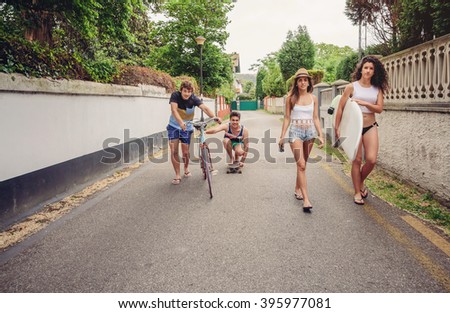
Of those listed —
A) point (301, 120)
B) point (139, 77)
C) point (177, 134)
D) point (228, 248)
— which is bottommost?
point (228, 248)

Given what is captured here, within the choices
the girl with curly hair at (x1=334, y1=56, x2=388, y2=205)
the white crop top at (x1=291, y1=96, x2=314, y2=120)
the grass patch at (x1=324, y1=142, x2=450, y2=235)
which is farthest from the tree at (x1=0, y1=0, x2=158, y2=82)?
the grass patch at (x1=324, y1=142, x2=450, y2=235)

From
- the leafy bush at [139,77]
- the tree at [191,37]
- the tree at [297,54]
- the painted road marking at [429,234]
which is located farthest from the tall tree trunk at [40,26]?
the tree at [297,54]

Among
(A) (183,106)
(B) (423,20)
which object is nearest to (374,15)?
(B) (423,20)

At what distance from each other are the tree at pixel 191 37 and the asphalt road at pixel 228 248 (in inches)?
683

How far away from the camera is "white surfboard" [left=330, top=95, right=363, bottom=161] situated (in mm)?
4121

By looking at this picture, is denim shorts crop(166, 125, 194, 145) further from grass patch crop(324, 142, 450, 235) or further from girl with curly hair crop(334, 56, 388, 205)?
grass patch crop(324, 142, 450, 235)

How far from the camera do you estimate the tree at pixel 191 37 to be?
68.0ft

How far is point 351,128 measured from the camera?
169 inches

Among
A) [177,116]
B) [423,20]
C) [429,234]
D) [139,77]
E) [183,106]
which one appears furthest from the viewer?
[423,20]

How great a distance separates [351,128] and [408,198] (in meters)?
1.43

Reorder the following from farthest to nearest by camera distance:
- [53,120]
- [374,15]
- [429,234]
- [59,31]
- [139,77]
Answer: [374,15], [139,77], [59,31], [53,120], [429,234]

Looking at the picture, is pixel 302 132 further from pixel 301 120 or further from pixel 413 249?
pixel 413 249

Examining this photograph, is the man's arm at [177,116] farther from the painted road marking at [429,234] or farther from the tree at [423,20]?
the tree at [423,20]
